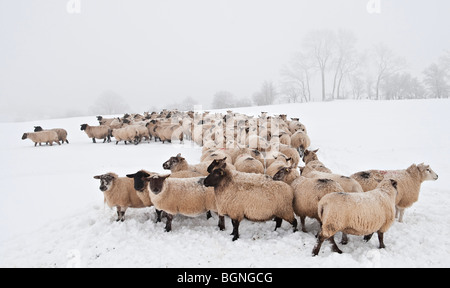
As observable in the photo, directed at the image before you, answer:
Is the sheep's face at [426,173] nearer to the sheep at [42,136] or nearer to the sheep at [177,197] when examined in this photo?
the sheep at [177,197]

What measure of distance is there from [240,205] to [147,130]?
552 inches

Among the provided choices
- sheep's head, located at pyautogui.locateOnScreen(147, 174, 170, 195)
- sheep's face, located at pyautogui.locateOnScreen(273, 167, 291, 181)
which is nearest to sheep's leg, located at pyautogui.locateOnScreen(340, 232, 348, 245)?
sheep's face, located at pyautogui.locateOnScreen(273, 167, 291, 181)

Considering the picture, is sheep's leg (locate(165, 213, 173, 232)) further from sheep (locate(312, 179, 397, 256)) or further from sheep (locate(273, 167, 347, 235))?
sheep (locate(312, 179, 397, 256))

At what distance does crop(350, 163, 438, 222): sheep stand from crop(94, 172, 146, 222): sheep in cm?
593

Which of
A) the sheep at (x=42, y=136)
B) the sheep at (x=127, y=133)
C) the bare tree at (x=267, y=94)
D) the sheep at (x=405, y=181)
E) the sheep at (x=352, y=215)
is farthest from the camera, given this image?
the bare tree at (x=267, y=94)

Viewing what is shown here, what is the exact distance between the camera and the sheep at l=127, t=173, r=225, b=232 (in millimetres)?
5940

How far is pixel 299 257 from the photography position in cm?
468

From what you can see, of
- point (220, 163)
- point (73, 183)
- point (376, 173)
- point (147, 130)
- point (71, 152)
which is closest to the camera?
point (220, 163)

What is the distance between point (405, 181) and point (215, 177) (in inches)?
191

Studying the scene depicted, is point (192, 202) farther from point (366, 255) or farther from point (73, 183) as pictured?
point (73, 183)

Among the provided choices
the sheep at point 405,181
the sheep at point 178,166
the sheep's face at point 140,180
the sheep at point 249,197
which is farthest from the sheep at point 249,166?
the sheep's face at point 140,180

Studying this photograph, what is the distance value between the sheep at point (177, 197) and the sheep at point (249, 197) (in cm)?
39

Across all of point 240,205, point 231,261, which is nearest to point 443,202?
point 240,205

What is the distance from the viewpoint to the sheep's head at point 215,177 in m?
5.79
